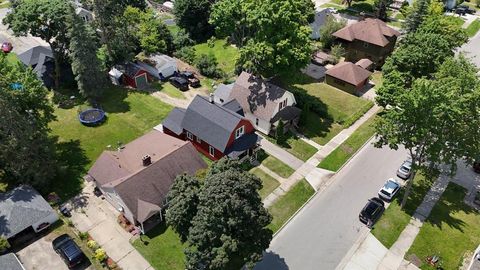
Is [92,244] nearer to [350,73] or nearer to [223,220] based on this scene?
[223,220]

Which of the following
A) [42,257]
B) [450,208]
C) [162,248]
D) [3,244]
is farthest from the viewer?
[450,208]

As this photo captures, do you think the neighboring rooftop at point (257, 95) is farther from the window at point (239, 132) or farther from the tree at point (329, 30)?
the tree at point (329, 30)

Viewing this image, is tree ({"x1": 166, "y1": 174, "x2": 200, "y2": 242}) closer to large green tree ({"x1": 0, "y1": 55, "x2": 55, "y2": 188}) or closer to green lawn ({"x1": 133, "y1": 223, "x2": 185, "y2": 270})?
green lawn ({"x1": 133, "y1": 223, "x2": 185, "y2": 270})

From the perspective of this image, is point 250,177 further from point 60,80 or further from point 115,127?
point 60,80

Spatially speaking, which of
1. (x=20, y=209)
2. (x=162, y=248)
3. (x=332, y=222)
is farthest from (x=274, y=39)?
(x=20, y=209)

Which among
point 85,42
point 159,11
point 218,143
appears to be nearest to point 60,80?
point 85,42
